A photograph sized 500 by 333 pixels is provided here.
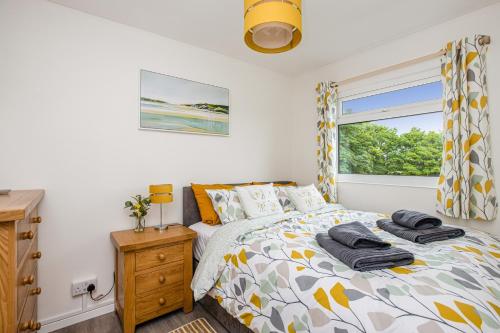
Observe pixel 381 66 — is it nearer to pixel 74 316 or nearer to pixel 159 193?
pixel 159 193

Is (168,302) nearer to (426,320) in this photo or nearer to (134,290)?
(134,290)

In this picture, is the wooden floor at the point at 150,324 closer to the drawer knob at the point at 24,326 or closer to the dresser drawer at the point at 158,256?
the dresser drawer at the point at 158,256

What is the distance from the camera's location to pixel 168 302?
203 cm

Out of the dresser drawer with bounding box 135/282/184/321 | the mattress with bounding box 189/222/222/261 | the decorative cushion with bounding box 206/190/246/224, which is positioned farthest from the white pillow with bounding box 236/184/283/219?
the dresser drawer with bounding box 135/282/184/321

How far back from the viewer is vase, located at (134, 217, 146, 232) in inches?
86.3

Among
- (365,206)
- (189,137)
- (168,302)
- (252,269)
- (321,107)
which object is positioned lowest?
(168,302)

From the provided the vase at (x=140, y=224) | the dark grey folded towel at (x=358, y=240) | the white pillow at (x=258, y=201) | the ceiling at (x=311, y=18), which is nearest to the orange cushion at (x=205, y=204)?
the white pillow at (x=258, y=201)

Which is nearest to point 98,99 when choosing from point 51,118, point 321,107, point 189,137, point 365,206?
Answer: point 51,118

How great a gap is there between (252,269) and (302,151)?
2.38 meters

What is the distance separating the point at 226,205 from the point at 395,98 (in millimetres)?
2200

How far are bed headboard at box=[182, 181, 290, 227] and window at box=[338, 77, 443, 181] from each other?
1915mm

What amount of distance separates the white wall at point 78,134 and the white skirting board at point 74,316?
1.0 inches

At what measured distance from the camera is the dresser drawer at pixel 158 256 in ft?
6.22

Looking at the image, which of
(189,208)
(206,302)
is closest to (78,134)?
(189,208)
